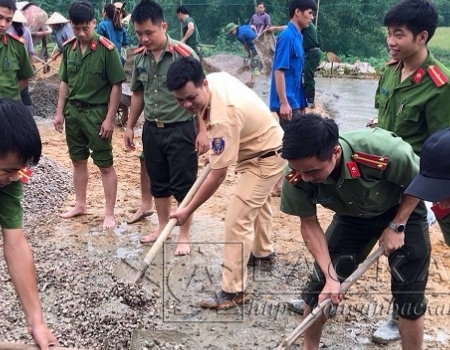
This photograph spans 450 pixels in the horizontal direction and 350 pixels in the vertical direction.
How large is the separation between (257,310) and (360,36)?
16.6 m

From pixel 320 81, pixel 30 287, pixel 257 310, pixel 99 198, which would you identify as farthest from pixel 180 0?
pixel 30 287

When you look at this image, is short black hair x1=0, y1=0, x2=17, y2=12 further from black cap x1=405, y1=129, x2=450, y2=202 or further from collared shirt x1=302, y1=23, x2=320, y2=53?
collared shirt x1=302, y1=23, x2=320, y2=53

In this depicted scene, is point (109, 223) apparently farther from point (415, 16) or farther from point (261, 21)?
point (261, 21)

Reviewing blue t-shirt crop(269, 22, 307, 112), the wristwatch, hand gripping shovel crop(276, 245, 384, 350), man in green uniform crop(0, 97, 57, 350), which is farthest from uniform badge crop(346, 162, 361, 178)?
blue t-shirt crop(269, 22, 307, 112)

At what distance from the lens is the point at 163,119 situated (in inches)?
176

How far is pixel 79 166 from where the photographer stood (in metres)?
5.21

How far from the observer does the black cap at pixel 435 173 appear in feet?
7.45

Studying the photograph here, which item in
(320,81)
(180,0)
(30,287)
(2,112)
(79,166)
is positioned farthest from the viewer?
(180,0)

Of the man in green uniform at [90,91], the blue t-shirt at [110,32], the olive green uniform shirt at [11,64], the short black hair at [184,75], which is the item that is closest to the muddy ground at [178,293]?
the man in green uniform at [90,91]

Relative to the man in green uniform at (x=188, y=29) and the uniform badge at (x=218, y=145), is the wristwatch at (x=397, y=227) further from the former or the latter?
the man in green uniform at (x=188, y=29)

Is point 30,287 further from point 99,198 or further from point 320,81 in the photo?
point 320,81

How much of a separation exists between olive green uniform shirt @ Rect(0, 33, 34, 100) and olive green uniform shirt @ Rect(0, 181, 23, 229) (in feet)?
9.31

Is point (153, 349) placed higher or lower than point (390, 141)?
lower

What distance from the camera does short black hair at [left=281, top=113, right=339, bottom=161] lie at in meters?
2.54
